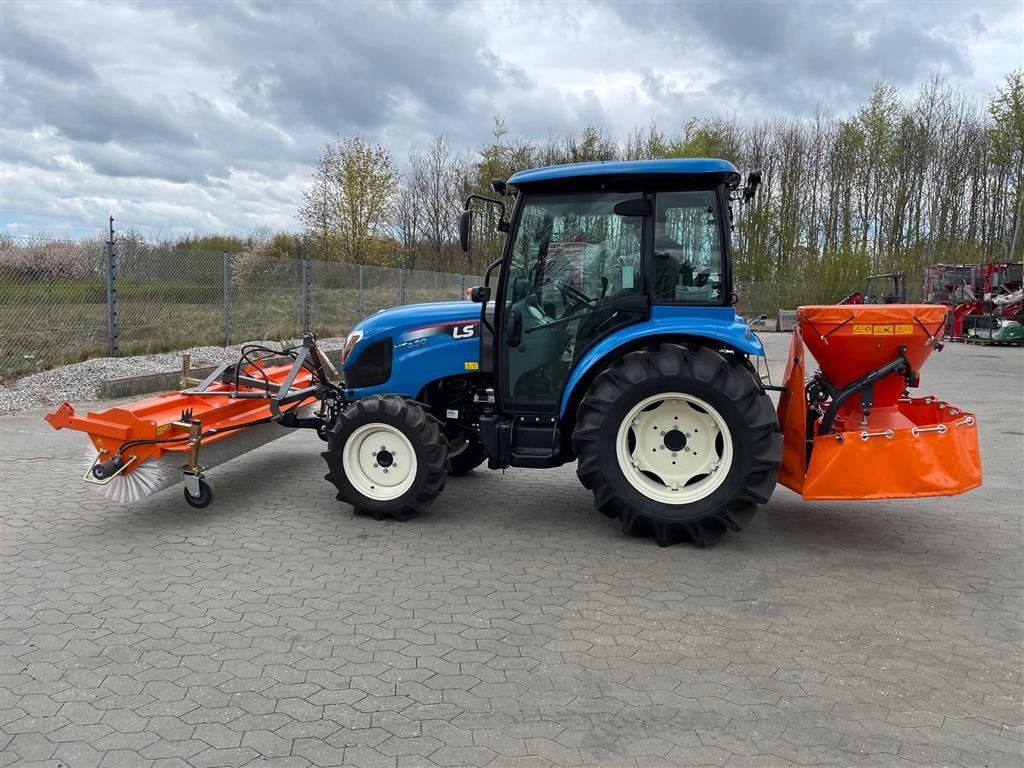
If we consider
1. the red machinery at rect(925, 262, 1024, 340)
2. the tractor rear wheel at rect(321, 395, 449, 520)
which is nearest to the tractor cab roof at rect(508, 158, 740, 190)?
the tractor rear wheel at rect(321, 395, 449, 520)

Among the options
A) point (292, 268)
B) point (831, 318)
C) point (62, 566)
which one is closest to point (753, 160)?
point (292, 268)

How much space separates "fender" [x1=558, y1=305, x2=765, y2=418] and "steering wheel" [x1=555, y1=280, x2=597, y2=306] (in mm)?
263

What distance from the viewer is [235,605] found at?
3736 millimetres

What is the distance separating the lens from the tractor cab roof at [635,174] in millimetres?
4438

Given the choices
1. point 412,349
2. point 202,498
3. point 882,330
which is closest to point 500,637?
point 412,349

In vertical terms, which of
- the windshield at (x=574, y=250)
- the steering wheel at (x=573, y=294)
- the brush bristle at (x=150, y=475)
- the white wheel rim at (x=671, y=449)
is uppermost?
the windshield at (x=574, y=250)

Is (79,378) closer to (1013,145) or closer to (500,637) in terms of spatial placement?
(500,637)

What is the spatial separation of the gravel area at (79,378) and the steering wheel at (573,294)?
7459 mm

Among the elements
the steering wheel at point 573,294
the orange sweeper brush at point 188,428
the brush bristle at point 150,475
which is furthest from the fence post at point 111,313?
the steering wheel at point 573,294

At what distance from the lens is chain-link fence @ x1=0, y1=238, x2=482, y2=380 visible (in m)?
10.6

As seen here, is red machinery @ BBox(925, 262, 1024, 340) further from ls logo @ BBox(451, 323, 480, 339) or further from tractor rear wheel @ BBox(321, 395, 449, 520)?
tractor rear wheel @ BBox(321, 395, 449, 520)

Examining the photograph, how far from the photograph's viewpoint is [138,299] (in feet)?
40.0

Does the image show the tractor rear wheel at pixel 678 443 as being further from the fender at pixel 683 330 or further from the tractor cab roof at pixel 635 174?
the tractor cab roof at pixel 635 174

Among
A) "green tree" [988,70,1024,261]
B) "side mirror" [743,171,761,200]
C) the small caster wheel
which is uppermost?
"green tree" [988,70,1024,261]
